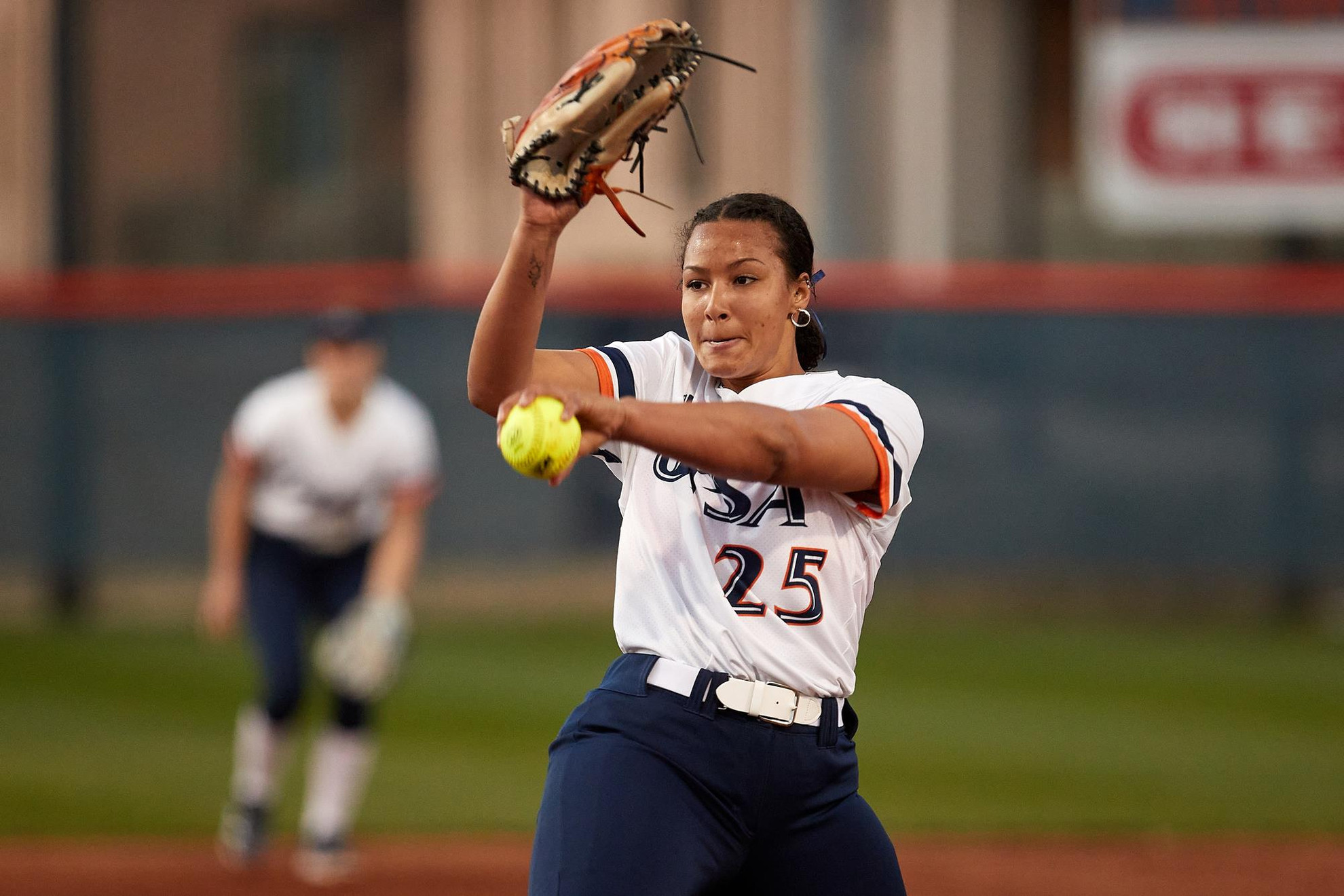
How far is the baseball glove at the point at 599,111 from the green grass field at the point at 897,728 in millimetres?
4627

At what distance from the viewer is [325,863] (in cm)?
617

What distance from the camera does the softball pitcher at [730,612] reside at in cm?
274

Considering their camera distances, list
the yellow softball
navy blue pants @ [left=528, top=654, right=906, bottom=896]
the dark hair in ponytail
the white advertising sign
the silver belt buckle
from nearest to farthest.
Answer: the yellow softball → navy blue pants @ [left=528, top=654, right=906, bottom=896] → the silver belt buckle → the dark hair in ponytail → the white advertising sign

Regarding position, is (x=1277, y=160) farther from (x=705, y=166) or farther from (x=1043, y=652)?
(x=705, y=166)

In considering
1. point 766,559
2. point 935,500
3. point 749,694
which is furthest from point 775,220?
point 935,500

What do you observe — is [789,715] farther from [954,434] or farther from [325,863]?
[954,434]

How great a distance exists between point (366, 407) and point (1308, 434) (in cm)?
712

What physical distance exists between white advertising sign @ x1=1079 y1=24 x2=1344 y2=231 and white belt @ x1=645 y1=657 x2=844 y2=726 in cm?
861

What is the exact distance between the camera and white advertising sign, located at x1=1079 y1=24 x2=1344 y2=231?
10.7 m

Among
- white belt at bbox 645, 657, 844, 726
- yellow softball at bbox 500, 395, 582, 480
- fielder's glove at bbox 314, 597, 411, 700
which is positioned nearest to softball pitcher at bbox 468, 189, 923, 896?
white belt at bbox 645, 657, 844, 726

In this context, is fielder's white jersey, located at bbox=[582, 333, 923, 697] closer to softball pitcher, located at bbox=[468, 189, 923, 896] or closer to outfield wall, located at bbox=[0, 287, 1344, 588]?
softball pitcher, located at bbox=[468, 189, 923, 896]

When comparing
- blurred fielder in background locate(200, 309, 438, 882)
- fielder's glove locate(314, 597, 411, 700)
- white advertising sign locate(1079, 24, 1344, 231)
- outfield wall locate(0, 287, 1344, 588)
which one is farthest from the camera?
outfield wall locate(0, 287, 1344, 588)

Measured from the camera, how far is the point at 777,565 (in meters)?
2.87

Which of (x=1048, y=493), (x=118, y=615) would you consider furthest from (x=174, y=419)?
(x=1048, y=493)
